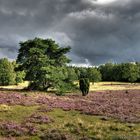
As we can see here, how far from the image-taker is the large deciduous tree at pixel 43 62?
86.1 m

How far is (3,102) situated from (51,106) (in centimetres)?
665

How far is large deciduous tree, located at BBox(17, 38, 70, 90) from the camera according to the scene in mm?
86125

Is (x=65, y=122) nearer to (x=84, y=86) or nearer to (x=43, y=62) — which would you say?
(x=84, y=86)

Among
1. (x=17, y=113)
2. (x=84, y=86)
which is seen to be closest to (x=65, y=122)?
(x=17, y=113)

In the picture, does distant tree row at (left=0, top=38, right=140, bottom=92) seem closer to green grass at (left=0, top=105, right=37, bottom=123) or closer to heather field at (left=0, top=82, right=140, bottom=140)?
heather field at (left=0, top=82, right=140, bottom=140)

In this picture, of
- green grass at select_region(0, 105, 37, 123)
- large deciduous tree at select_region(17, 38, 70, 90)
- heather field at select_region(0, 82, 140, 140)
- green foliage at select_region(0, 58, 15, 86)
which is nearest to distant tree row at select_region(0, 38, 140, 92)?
large deciduous tree at select_region(17, 38, 70, 90)

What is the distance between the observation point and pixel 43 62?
293 ft

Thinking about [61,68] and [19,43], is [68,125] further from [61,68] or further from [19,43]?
[19,43]

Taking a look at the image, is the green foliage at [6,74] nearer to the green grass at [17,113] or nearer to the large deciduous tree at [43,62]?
the large deciduous tree at [43,62]

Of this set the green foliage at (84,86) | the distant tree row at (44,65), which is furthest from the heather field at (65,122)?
the distant tree row at (44,65)

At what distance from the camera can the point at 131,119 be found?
41031mm

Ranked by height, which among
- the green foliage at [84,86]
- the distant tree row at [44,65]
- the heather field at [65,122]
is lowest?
the heather field at [65,122]

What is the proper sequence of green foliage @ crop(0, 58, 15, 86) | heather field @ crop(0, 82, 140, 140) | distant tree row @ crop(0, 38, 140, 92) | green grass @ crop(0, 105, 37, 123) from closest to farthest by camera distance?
1. heather field @ crop(0, 82, 140, 140)
2. green grass @ crop(0, 105, 37, 123)
3. distant tree row @ crop(0, 38, 140, 92)
4. green foliage @ crop(0, 58, 15, 86)

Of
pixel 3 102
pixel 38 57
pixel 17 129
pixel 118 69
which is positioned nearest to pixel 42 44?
pixel 38 57
